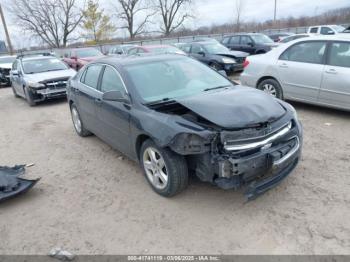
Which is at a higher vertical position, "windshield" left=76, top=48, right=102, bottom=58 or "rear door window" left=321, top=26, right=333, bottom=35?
"rear door window" left=321, top=26, right=333, bottom=35

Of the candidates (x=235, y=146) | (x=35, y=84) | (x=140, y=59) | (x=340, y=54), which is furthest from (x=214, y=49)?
(x=235, y=146)

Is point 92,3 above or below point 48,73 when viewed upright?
above

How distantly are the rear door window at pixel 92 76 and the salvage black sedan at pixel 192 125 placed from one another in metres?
0.21

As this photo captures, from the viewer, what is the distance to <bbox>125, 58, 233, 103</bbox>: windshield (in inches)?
160

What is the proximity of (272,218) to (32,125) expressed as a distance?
6.56m

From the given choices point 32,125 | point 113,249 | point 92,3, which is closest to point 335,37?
point 113,249

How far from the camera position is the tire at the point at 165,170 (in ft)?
11.2

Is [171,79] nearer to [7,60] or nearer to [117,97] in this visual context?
[117,97]

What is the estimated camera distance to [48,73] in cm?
1027

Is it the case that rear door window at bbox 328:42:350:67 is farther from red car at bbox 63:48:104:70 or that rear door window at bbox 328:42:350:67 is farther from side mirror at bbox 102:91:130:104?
red car at bbox 63:48:104:70

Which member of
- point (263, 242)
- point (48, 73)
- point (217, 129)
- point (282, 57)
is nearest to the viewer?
point (263, 242)

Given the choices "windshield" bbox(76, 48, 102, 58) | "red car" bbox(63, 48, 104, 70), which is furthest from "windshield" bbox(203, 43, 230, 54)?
"windshield" bbox(76, 48, 102, 58)

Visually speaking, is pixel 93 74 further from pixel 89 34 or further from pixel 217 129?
pixel 89 34

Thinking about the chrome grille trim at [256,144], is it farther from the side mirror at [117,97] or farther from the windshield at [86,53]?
Answer: the windshield at [86,53]
